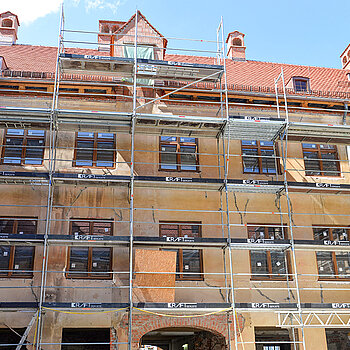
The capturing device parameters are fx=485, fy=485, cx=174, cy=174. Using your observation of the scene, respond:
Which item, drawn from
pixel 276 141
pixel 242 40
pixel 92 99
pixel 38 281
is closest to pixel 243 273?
pixel 276 141

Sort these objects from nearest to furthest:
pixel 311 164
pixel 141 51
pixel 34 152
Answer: pixel 34 152 < pixel 311 164 < pixel 141 51

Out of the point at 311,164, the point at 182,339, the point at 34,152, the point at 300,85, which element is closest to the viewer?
the point at 34,152

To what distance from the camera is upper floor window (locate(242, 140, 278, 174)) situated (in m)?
16.4

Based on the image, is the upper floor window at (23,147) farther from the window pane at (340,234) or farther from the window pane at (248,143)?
the window pane at (340,234)

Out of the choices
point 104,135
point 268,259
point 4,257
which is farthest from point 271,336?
point 4,257

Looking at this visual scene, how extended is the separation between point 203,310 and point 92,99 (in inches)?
306

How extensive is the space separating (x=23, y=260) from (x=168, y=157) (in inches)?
219

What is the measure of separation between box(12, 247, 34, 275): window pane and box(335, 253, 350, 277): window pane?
9.67 m

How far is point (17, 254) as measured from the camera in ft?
47.2

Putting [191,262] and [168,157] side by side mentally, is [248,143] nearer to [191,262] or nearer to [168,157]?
[168,157]

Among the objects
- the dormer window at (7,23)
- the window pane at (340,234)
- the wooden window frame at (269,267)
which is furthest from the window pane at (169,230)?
the dormer window at (7,23)

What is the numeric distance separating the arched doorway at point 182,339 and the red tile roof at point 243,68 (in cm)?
849

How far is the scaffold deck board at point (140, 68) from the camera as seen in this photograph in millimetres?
15047

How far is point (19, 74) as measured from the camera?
16062 millimetres
